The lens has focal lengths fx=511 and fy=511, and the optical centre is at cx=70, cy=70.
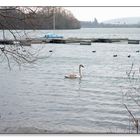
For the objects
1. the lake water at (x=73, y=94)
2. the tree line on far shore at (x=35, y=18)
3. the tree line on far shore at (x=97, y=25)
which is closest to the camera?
the tree line on far shore at (x=35, y=18)

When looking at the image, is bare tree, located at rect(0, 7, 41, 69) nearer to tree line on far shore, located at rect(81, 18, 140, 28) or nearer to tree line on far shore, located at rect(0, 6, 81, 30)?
tree line on far shore, located at rect(0, 6, 81, 30)

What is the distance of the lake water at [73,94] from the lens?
18.1 ft

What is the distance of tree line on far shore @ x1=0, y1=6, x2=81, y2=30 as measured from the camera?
4.45 m

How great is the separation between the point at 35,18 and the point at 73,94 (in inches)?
148

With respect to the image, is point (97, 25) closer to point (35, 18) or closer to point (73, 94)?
point (35, 18)

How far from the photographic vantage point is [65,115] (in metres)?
6.62

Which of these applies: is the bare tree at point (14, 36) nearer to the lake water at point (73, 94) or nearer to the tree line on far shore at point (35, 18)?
the tree line on far shore at point (35, 18)

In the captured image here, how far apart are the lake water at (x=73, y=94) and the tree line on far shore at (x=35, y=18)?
0.27 ft

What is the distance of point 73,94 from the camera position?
821 centimetres

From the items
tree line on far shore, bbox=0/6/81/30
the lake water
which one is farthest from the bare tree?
the lake water

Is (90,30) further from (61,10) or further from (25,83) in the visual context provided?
(25,83)

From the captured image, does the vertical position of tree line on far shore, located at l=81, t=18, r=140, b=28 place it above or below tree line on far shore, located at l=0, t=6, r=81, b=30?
below

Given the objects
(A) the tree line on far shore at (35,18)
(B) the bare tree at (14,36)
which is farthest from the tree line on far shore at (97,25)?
(B) the bare tree at (14,36)

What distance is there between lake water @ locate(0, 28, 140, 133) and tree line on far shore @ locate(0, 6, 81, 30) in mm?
83
